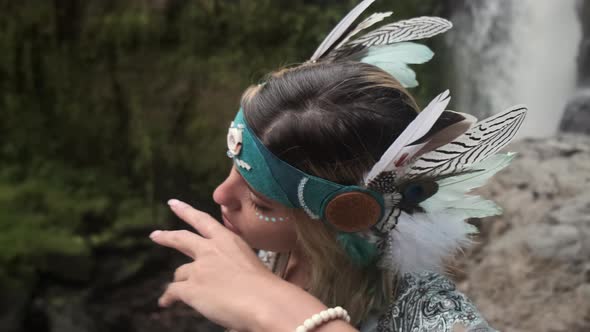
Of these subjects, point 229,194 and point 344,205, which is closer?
point 344,205

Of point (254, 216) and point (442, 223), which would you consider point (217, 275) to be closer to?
point (254, 216)

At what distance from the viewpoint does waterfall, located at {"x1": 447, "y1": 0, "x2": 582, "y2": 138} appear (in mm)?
2451

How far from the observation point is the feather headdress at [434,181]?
94cm

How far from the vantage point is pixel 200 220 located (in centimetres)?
110

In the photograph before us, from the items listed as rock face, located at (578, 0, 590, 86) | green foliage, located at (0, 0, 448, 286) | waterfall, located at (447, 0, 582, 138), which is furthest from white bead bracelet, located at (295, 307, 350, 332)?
green foliage, located at (0, 0, 448, 286)

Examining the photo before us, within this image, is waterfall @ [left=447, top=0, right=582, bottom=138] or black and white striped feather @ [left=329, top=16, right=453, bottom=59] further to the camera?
waterfall @ [left=447, top=0, right=582, bottom=138]

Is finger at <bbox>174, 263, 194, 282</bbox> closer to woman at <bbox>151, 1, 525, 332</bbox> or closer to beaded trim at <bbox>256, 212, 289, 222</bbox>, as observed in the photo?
woman at <bbox>151, 1, 525, 332</bbox>

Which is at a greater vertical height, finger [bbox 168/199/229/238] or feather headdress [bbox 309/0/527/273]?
feather headdress [bbox 309/0/527/273]

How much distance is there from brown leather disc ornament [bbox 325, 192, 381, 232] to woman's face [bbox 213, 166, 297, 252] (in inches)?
4.3

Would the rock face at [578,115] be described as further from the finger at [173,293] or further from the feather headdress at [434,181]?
the finger at [173,293]

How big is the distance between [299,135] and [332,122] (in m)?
0.06

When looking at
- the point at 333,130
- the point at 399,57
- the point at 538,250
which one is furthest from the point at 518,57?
the point at 333,130

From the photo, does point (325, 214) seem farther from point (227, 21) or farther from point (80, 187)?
point (80, 187)

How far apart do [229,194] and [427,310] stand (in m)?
0.40
